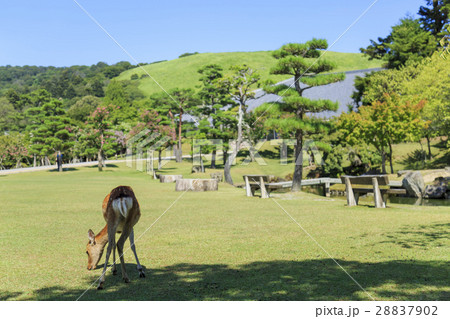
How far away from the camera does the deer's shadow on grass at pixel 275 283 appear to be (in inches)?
197

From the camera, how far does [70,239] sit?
922cm

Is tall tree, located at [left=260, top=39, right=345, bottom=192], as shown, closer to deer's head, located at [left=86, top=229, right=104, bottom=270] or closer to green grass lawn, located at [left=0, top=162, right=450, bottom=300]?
green grass lawn, located at [left=0, top=162, right=450, bottom=300]

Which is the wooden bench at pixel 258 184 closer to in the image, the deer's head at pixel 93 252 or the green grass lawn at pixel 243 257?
the green grass lawn at pixel 243 257

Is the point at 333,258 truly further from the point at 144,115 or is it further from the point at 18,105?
the point at 18,105

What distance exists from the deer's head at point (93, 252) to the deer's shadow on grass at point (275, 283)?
136 millimetres

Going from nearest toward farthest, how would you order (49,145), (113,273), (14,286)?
(14,286) → (113,273) → (49,145)

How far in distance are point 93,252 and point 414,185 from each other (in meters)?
23.6

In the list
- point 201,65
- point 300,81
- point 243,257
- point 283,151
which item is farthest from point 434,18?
point 201,65

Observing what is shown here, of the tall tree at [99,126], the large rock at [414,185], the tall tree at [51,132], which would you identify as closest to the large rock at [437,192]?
the large rock at [414,185]

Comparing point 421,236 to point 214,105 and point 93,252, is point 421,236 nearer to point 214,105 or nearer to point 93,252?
point 93,252

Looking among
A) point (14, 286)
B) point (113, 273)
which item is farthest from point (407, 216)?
point (14, 286)

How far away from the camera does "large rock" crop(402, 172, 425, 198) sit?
84.3 ft

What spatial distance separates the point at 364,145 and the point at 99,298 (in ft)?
127

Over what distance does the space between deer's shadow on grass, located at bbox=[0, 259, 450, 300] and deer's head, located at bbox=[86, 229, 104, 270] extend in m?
0.14
